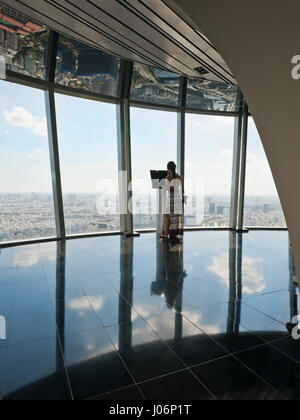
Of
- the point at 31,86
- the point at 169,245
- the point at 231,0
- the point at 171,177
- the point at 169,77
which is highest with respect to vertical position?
the point at 169,77

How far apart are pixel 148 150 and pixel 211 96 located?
2481 millimetres

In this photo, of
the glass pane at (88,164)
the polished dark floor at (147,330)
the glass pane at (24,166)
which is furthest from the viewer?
the glass pane at (88,164)

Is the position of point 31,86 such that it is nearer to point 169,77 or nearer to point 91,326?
point 169,77

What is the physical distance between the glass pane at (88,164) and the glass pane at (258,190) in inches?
165

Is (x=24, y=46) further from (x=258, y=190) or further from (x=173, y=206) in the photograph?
(x=258, y=190)

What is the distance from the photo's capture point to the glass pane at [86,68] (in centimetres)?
590

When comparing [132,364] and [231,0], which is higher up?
[231,0]

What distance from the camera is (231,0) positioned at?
47.0 inches

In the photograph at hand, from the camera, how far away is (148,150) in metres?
7.51

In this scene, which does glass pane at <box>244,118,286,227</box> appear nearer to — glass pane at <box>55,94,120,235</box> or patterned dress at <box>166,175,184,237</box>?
patterned dress at <box>166,175,184,237</box>

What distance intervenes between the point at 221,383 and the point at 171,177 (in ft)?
18.3

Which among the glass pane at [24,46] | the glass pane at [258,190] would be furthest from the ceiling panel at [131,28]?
the glass pane at [258,190]

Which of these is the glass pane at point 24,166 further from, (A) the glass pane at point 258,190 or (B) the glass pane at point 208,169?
(A) the glass pane at point 258,190
